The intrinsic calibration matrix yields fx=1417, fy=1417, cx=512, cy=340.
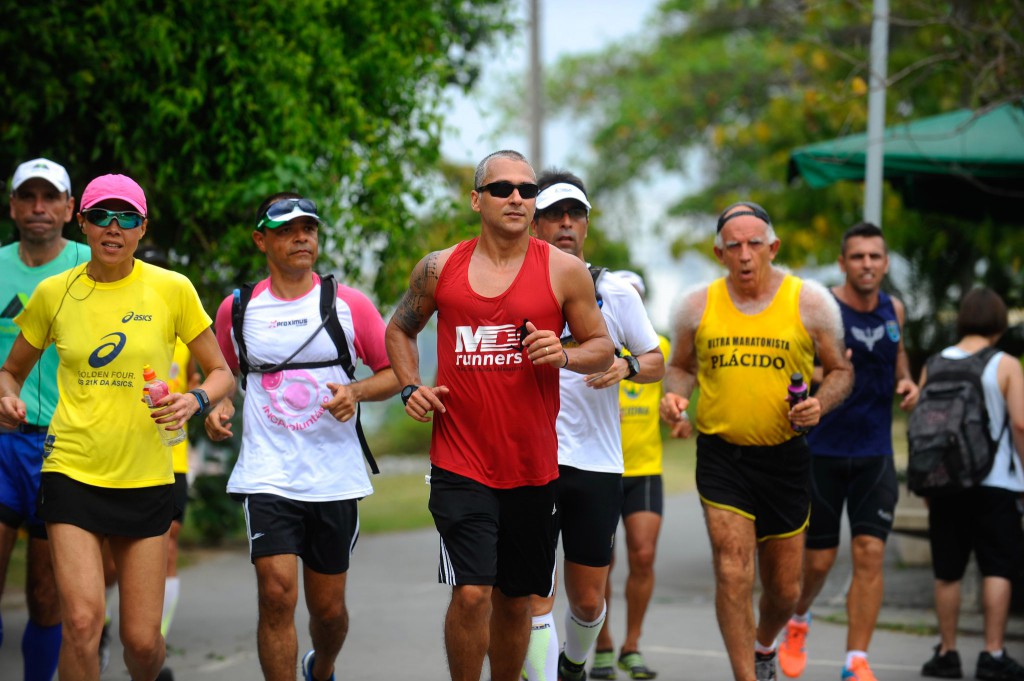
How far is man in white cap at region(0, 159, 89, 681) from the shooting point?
629 centimetres

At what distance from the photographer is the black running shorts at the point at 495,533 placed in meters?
5.39

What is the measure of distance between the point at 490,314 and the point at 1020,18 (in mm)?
6330

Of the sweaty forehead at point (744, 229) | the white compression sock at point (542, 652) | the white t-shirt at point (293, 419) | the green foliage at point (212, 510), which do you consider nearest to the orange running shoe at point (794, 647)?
the white compression sock at point (542, 652)

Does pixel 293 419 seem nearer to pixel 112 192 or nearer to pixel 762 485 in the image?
pixel 112 192

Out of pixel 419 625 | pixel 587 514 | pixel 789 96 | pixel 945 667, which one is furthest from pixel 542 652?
pixel 789 96

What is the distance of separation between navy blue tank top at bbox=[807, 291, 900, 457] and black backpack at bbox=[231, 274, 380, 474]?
2818 mm

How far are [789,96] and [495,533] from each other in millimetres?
18123

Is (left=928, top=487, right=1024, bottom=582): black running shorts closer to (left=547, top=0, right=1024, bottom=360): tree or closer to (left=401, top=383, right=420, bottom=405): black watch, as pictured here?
(left=547, top=0, right=1024, bottom=360): tree

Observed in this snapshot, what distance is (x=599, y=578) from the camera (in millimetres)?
6391

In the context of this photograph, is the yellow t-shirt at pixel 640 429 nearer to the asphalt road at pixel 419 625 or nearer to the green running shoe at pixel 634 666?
the green running shoe at pixel 634 666

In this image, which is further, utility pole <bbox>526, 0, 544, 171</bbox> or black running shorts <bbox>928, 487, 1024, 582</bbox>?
utility pole <bbox>526, 0, 544, 171</bbox>

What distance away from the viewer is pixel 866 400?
7.86 m

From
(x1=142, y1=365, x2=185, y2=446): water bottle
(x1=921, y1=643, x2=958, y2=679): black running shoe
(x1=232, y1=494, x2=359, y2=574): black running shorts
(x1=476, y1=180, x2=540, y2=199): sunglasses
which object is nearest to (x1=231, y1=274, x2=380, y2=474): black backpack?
(x1=232, y1=494, x2=359, y2=574): black running shorts

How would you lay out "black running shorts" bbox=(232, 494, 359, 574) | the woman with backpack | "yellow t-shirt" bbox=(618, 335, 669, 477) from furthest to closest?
"yellow t-shirt" bbox=(618, 335, 669, 477) < the woman with backpack < "black running shorts" bbox=(232, 494, 359, 574)
